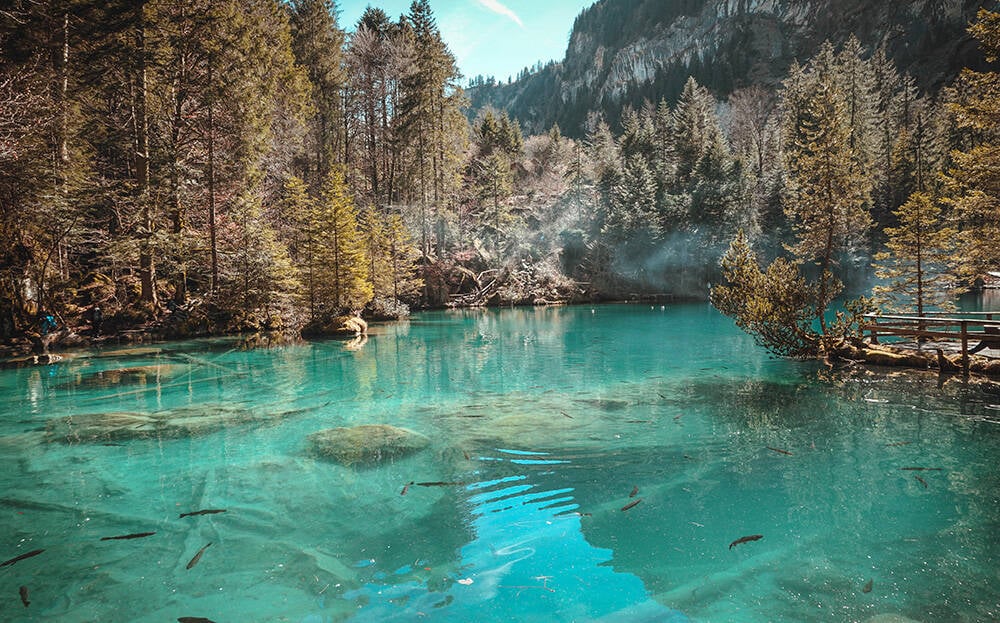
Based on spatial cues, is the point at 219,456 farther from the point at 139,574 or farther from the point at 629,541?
the point at 629,541

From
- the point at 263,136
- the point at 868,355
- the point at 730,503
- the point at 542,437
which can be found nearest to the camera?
the point at 730,503

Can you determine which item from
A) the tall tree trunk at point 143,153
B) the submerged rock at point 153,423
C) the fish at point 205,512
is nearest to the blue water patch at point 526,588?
the fish at point 205,512

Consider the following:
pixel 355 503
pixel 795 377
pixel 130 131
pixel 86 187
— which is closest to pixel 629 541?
pixel 355 503

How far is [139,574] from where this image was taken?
4.94 meters

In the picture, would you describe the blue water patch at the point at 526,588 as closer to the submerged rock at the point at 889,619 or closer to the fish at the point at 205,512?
the submerged rock at the point at 889,619

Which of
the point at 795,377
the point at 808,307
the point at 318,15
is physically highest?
the point at 318,15

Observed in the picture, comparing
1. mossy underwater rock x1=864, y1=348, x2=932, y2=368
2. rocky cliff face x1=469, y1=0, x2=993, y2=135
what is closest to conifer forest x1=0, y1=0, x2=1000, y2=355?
mossy underwater rock x1=864, y1=348, x2=932, y2=368

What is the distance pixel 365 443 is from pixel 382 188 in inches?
1656

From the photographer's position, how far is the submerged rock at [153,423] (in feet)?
32.7

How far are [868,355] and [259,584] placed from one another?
738 inches

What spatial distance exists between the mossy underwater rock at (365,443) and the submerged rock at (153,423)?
2.22m

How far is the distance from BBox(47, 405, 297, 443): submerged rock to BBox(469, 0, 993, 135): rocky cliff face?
102 m

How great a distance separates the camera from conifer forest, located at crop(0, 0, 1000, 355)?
20234 mm

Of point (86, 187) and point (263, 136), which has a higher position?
point (263, 136)
